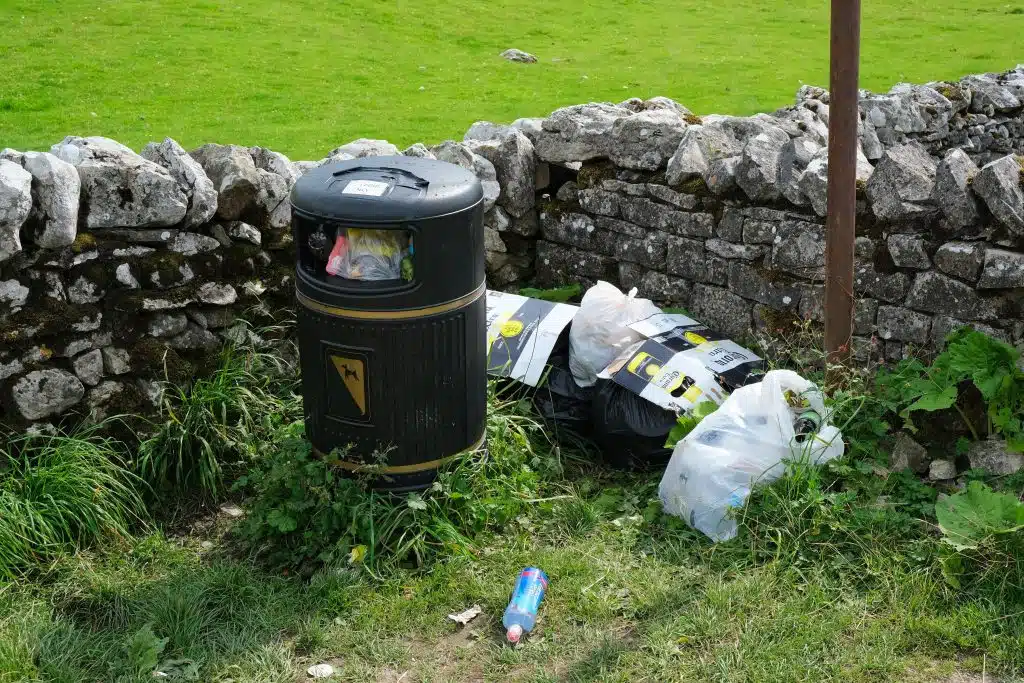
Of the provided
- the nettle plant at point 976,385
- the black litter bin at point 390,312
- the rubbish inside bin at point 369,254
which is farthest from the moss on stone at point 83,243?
the nettle plant at point 976,385

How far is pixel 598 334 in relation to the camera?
15.3 feet

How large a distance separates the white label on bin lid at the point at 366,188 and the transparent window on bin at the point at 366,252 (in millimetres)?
143

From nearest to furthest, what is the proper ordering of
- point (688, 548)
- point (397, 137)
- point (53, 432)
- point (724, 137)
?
point (688, 548) → point (53, 432) → point (724, 137) → point (397, 137)

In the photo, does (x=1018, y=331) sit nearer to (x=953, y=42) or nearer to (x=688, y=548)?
(x=688, y=548)

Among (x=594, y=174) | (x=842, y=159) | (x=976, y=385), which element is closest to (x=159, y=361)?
A: (x=594, y=174)

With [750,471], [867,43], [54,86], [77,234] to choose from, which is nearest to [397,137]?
[54,86]

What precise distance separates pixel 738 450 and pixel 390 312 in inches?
55.9

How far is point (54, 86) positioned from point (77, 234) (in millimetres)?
7301

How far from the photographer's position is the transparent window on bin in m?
3.72

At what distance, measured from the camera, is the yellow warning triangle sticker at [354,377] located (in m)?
3.75

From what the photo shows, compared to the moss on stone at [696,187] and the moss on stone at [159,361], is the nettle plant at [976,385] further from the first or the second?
the moss on stone at [159,361]

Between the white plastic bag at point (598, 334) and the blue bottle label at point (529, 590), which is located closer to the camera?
the blue bottle label at point (529, 590)

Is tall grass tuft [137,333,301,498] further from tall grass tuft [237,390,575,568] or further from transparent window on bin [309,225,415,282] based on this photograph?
transparent window on bin [309,225,415,282]

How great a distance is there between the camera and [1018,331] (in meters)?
3.96
